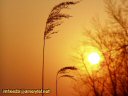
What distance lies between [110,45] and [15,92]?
113 centimetres

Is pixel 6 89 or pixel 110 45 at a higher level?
pixel 110 45

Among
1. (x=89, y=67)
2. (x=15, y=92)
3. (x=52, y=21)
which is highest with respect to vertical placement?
(x=52, y=21)

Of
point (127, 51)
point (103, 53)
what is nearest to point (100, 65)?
point (103, 53)

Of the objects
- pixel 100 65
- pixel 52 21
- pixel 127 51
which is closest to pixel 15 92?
pixel 52 21

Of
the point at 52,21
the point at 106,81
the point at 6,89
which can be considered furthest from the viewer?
the point at 106,81

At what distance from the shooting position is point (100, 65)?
3018 mm

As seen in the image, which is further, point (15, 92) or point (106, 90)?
point (106, 90)

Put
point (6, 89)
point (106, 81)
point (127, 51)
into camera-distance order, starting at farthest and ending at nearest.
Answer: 1. point (106, 81)
2. point (127, 51)
3. point (6, 89)

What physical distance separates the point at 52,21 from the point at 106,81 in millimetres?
1354

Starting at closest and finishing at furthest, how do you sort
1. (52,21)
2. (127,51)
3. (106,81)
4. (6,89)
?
(52,21)
(6,89)
(127,51)
(106,81)

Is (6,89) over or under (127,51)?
under

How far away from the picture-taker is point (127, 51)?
2910 mm

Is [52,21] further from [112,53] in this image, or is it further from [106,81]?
[106,81]

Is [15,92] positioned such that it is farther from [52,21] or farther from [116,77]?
[116,77]
